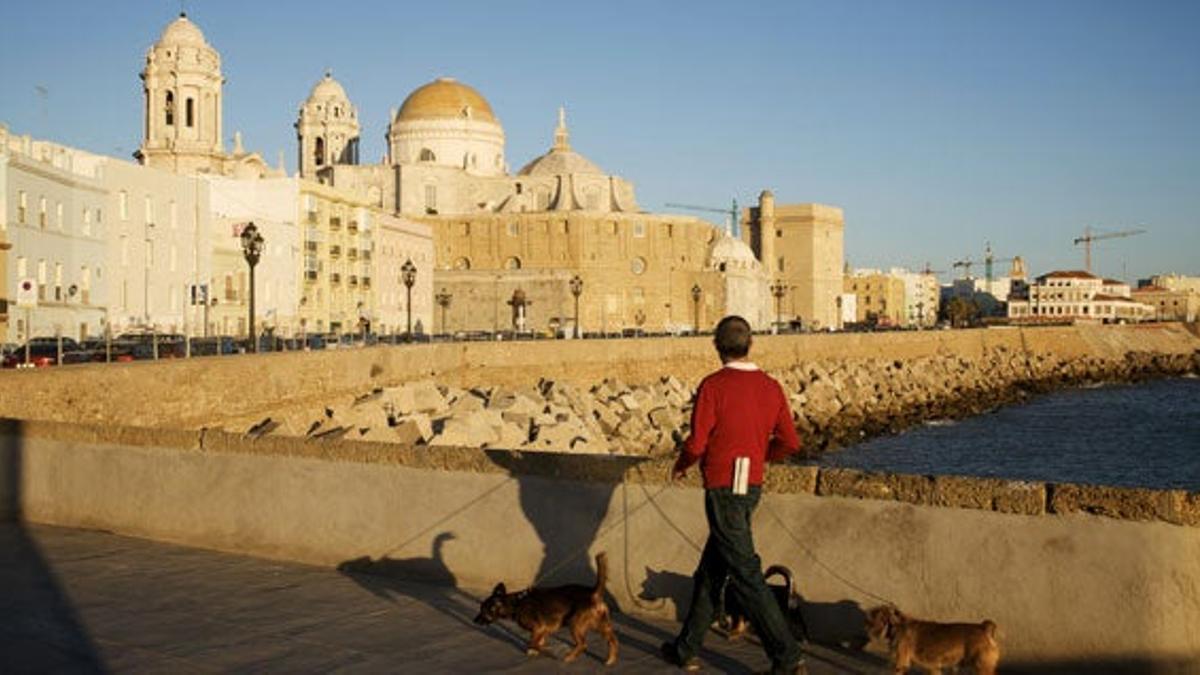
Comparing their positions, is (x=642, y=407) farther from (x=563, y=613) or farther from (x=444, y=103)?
(x=444, y=103)

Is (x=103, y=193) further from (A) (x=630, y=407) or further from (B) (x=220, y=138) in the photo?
(B) (x=220, y=138)

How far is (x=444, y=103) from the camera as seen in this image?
312 feet

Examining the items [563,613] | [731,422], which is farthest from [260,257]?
[731,422]

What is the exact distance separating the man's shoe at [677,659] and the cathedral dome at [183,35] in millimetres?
66587

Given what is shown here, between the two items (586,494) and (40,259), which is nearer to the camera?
(586,494)

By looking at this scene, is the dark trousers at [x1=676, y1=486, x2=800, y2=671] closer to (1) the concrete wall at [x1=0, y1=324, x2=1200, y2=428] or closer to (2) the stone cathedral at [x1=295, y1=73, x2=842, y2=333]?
(1) the concrete wall at [x1=0, y1=324, x2=1200, y2=428]

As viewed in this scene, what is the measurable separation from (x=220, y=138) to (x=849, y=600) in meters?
66.7

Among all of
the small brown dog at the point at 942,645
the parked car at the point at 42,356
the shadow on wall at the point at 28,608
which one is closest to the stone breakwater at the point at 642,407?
the shadow on wall at the point at 28,608

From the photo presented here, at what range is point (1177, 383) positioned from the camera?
84875 mm

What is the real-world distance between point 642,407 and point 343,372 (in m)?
10.6

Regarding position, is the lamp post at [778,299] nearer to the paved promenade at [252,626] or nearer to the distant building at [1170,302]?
the paved promenade at [252,626]

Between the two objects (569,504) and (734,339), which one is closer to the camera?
(734,339)

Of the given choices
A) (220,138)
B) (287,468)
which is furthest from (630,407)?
(220,138)

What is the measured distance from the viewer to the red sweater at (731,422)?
5398 millimetres
